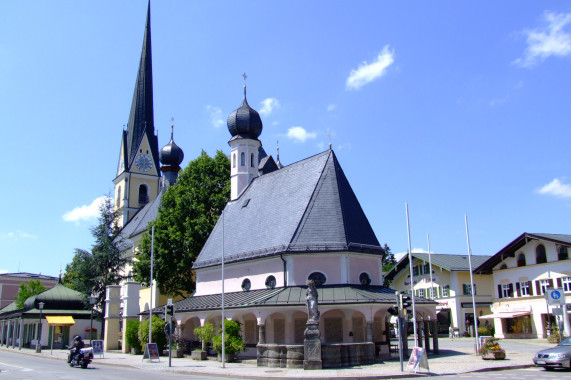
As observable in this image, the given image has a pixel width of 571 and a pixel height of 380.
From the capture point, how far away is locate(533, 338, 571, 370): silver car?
19.5 m

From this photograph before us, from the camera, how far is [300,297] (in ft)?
88.1

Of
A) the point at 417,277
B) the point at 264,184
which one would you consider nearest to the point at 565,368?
the point at 264,184

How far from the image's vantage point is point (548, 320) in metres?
40.7

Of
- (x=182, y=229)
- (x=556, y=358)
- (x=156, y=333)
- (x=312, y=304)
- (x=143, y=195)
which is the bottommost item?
(x=556, y=358)

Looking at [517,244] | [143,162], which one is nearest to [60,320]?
[143,162]

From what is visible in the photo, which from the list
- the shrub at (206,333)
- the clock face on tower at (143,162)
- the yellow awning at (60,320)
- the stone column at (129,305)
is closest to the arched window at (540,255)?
the shrub at (206,333)

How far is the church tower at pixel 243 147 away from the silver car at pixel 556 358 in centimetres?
2559

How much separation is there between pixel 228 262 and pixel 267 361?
9723 millimetres

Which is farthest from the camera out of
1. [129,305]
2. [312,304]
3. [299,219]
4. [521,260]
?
[521,260]

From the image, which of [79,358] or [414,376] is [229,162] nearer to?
[79,358]

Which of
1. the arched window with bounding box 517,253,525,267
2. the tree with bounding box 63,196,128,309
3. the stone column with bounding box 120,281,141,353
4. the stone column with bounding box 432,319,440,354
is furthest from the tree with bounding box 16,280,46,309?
the arched window with bounding box 517,253,525,267

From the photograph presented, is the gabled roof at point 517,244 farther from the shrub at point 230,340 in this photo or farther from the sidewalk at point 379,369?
the shrub at point 230,340

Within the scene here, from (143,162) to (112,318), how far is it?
4392cm

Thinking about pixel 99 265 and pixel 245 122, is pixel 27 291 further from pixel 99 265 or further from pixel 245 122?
pixel 245 122
